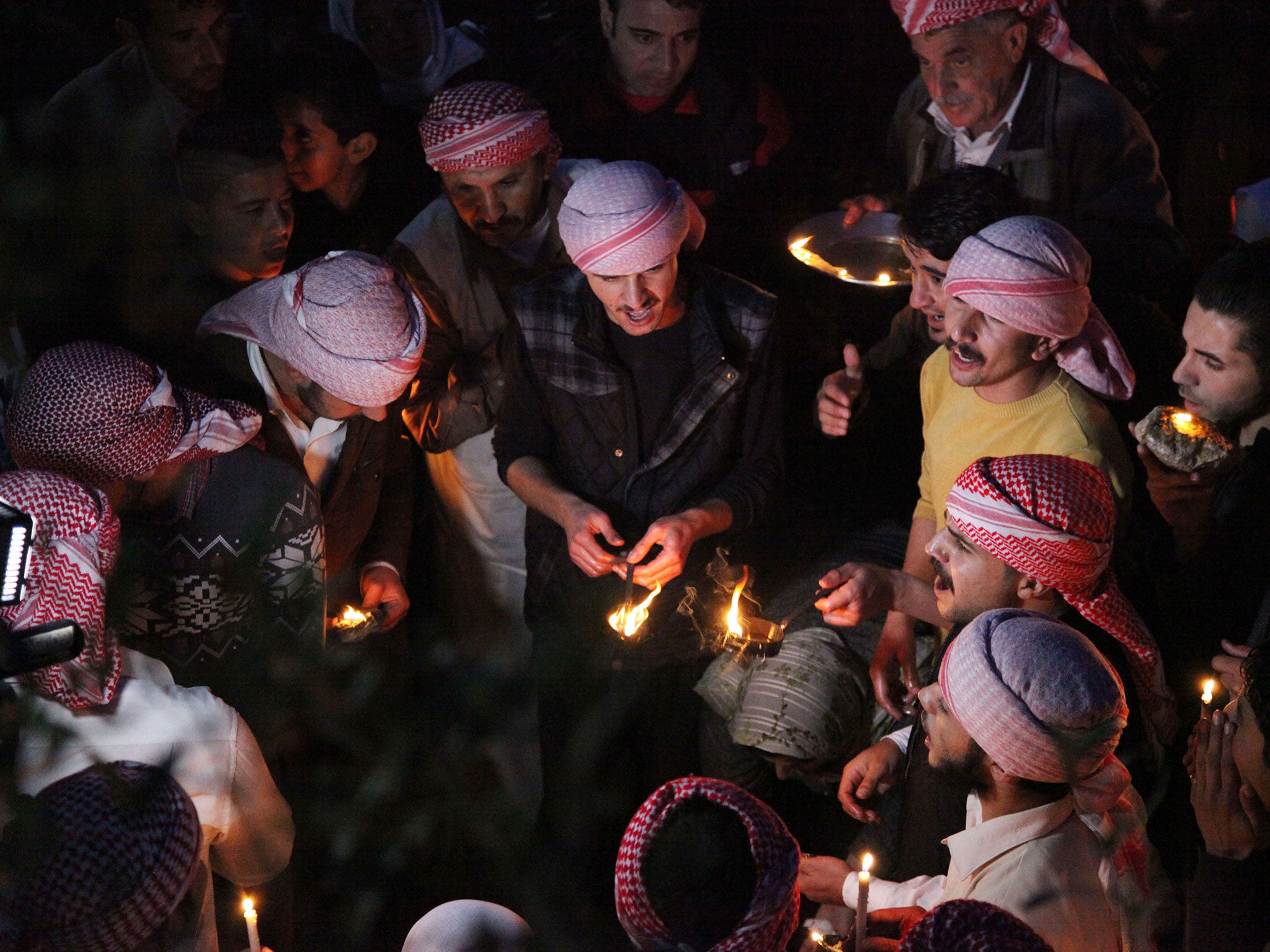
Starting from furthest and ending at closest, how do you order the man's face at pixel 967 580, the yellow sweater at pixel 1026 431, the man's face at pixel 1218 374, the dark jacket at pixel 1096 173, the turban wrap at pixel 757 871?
the dark jacket at pixel 1096 173 < the man's face at pixel 1218 374 < the yellow sweater at pixel 1026 431 < the man's face at pixel 967 580 < the turban wrap at pixel 757 871

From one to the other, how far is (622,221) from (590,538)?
1.05 meters

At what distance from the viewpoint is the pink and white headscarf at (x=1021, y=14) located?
173 inches

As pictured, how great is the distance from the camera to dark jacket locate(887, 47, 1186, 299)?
14.4ft

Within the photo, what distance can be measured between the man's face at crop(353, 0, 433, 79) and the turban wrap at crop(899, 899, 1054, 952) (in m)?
4.98

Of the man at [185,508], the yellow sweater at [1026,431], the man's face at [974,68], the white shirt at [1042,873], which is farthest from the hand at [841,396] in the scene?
the man at [185,508]

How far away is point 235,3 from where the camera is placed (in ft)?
19.8

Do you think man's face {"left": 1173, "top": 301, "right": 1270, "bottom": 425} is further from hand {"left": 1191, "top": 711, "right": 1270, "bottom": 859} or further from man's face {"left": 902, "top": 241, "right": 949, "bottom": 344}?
hand {"left": 1191, "top": 711, "right": 1270, "bottom": 859}

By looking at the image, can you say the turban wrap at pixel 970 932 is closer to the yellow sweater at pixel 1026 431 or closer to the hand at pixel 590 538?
the yellow sweater at pixel 1026 431

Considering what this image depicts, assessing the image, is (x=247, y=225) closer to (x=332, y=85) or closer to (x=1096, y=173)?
(x=332, y=85)

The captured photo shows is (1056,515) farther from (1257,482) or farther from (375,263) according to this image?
(375,263)

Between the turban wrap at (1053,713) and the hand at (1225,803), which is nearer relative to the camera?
the turban wrap at (1053,713)

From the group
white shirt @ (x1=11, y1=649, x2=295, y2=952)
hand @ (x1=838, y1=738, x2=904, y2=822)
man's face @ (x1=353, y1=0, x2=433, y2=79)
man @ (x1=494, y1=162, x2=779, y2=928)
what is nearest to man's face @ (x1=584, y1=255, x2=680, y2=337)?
man @ (x1=494, y1=162, x2=779, y2=928)

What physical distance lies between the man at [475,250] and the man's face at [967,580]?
193 cm

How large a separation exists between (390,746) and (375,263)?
6.04ft
